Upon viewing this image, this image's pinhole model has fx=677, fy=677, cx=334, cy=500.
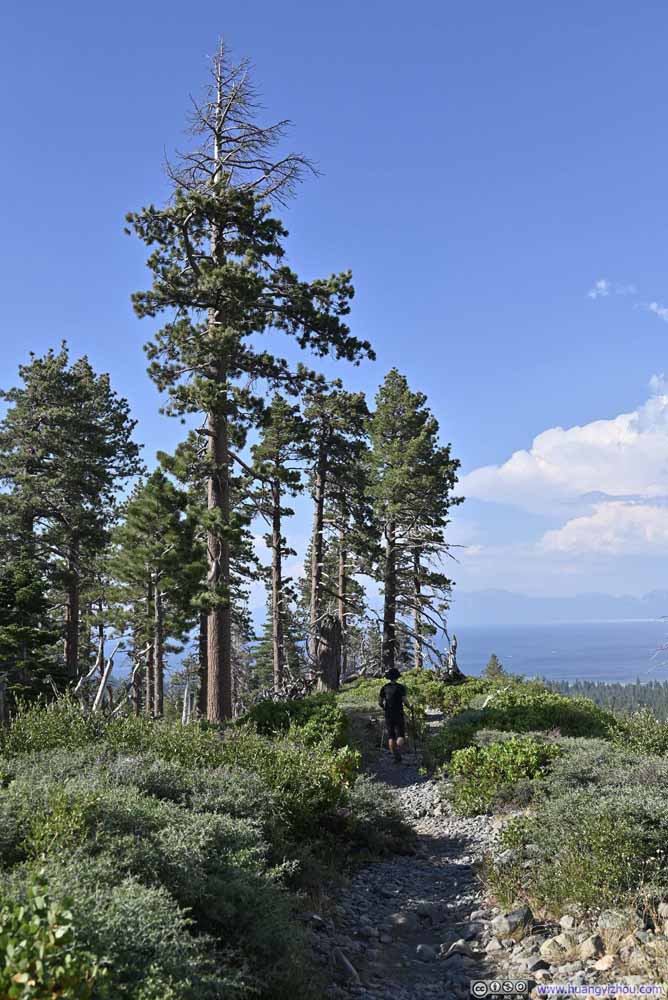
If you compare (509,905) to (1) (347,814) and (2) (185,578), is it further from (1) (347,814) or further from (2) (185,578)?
(2) (185,578)

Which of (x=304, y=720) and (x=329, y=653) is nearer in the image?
(x=304, y=720)

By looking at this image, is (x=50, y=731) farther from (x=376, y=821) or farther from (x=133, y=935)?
(x=133, y=935)

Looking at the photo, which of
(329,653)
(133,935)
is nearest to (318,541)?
(329,653)

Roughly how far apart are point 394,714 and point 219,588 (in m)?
4.84

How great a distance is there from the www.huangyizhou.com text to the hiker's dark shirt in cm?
892

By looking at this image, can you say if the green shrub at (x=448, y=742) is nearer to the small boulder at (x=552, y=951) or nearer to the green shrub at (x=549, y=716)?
the green shrub at (x=549, y=716)

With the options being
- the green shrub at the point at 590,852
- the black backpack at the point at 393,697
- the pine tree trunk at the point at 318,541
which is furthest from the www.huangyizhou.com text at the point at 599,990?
the pine tree trunk at the point at 318,541

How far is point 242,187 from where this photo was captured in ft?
56.9

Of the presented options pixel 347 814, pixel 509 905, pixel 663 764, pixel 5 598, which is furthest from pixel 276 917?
pixel 5 598

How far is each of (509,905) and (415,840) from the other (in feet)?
10.1

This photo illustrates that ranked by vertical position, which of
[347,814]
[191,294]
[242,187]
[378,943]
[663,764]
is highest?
[242,187]

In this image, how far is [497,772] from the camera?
10.7 meters

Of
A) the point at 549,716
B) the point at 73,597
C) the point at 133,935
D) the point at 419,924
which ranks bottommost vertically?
the point at 419,924

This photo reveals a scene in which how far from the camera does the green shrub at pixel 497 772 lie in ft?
34.0
